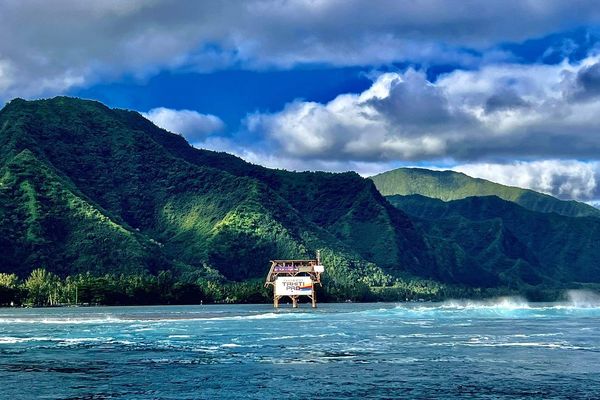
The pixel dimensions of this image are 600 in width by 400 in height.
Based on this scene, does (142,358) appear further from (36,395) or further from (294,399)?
(294,399)

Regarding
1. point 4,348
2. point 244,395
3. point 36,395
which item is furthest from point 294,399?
point 4,348

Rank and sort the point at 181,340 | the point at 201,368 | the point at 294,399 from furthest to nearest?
the point at 181,340 < the point at 201,368 < the point at 294,399

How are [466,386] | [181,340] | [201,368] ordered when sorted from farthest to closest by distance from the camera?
[181,340]
[201,368]
[466,386]

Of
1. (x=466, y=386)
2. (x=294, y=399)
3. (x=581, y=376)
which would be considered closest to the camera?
(x=294, y=399)

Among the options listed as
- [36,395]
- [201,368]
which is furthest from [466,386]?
[36,395]

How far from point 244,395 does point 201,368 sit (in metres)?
15.2

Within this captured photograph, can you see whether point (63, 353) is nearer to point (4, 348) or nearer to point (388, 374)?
point (4, 348)

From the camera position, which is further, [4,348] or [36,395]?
[4,348]

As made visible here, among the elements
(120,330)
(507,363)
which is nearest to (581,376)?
(507,363)

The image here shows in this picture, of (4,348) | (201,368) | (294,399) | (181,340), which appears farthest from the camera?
(181,340)

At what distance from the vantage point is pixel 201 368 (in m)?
66.2

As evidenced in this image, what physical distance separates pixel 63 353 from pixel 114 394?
3026 centimetres

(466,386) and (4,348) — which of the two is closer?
(466,386)

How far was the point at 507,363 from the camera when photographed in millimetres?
69000
